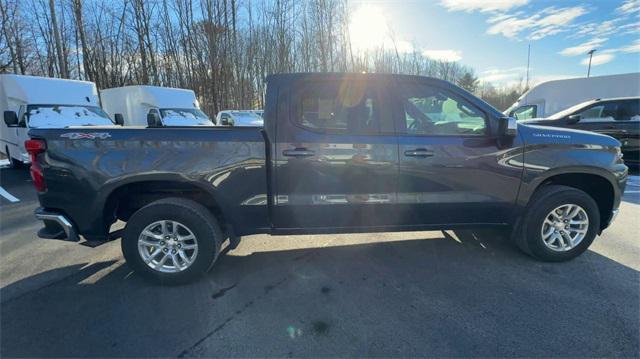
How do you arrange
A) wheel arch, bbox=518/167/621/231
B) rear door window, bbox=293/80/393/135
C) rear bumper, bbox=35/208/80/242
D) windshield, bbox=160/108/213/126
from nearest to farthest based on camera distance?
1. rear bumper, bbox=35/208/80/242
2. rear door window, bbox=293/80/393/135
3. wheel arch, bbox=518/167/621/231
4. windshield, bbox=160/108/213/126

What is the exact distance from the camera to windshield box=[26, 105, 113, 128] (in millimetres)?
9195

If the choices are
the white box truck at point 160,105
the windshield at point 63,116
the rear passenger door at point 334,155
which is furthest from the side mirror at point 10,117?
the rear passenger door at point 334,155

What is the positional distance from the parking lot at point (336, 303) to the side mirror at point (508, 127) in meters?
1.39

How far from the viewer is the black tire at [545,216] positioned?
3438mm

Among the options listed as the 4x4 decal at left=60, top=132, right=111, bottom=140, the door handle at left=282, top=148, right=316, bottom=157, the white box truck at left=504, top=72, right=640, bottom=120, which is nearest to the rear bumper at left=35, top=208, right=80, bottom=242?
the 4x4 decal at left=60, top=132, right=111, bottom=140

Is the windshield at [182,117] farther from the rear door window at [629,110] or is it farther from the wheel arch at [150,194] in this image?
the rear door window at [629,110]

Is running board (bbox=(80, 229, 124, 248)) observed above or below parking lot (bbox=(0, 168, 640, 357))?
above

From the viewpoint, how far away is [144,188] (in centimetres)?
327

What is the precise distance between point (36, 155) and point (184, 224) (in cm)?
145

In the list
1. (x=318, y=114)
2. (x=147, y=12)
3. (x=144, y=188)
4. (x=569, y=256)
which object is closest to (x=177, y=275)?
(x=144, y=188)

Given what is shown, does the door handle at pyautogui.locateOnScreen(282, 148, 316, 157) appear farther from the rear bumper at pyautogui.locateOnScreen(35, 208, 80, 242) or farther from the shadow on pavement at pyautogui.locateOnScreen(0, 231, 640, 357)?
the rear bumper at pyautogui.locateOnScreen(35, 208, 80, 242)

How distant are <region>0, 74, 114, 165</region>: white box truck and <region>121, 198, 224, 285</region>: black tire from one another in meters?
8.32

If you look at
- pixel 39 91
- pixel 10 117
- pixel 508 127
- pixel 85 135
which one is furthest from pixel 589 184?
pixel 39 91

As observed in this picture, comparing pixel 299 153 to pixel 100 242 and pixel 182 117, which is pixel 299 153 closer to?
pixel 100 242
